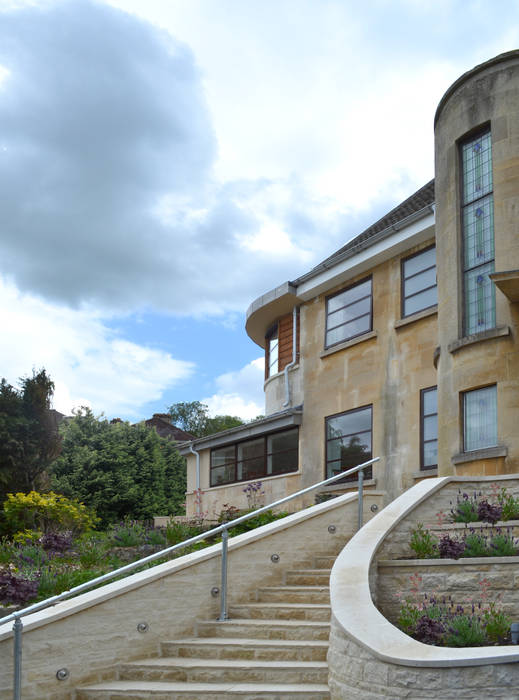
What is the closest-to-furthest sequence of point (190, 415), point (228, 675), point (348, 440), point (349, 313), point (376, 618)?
1. point (376, 618)
2. point (228, 675)
3. point (348, 440)
4. point (349, 313)
5. point (190, 415)

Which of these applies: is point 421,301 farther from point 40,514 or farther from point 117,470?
point 117,470

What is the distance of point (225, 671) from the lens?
7.97 meters

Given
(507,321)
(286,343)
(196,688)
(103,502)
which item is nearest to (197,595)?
(196,688)

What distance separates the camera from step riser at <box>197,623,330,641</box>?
8469 mm

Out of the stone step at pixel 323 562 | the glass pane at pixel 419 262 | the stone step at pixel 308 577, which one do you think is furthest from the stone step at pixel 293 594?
the glass pane at pixel 419 262

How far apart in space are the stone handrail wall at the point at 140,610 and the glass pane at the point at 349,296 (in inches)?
331

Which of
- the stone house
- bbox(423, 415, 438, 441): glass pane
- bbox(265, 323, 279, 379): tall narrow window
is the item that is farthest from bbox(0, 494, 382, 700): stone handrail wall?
bbox(265, 323, 279, 379): tall narrow window

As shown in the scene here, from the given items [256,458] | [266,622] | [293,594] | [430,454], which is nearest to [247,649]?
[266,622]

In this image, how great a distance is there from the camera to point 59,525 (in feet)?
59.7

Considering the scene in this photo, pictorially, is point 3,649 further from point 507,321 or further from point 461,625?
point 507,321

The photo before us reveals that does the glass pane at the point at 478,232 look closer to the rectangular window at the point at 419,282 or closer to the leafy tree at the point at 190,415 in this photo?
the rectangular window at the point at 419,282

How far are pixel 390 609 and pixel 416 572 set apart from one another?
466 millimetres

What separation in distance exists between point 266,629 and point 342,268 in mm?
10941

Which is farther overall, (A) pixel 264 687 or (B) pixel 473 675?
(A) pixel 264 687
